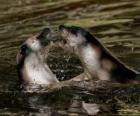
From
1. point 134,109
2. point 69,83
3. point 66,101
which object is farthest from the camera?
point 69,83

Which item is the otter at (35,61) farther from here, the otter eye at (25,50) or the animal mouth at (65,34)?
the animal mouth at (65,34)

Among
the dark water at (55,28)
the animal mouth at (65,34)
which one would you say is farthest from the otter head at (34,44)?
the dark water at (55,28)

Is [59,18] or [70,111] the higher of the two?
[59,18]

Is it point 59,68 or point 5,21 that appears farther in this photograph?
point 5,21

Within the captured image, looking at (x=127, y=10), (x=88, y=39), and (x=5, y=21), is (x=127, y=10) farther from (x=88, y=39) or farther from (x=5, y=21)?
(x=88, y=39)

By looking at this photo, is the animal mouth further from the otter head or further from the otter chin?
the otter head

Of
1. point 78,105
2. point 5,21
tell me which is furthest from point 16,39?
point 78,105

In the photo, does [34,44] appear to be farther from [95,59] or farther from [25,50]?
[95,59]

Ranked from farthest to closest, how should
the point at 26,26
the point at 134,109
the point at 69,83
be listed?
the point at 26,26 → the point at 69,83 → the point at 134,109

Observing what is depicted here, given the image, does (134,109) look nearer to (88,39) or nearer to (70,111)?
(70,111)
